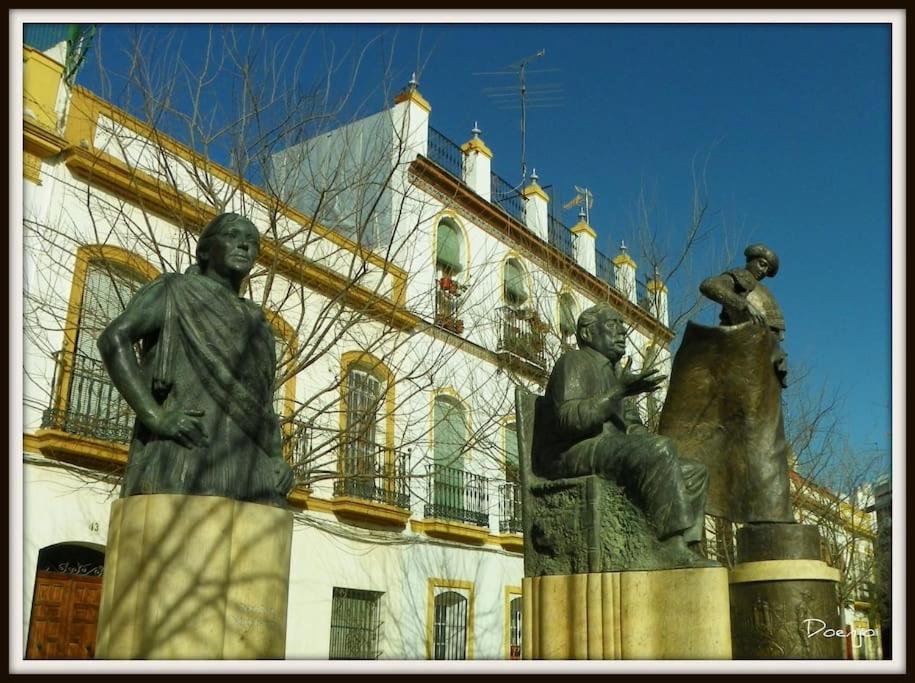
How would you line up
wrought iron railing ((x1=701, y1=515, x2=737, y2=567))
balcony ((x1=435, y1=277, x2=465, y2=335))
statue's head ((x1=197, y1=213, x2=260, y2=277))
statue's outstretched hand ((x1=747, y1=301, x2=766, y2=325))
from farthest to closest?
balcony ((x1=435, y1=277, x2=465, y2=335)) < wrought iron railing ((x1=701, y1=515, x2=737, y2=567)) < statue's outstretched hand ((x1=747, y1=301, x2=766, y2=325)) < statue's head ((x1=197, y1=213, x2=260, y2=277))

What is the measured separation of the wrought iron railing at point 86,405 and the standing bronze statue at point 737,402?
276 inches

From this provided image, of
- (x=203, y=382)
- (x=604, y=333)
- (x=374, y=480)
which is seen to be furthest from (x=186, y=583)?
(x=374, y=480)

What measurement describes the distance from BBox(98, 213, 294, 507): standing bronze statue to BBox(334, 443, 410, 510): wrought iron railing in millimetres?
10182

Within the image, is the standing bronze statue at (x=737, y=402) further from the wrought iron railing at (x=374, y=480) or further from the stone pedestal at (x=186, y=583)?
the wrought iron railing at (x=374, y=480)

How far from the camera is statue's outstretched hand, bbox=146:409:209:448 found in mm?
3436

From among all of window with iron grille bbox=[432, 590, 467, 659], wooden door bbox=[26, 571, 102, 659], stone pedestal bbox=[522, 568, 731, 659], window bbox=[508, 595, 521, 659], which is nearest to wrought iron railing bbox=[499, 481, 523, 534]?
window bbox=[508, 595, 521, 659]

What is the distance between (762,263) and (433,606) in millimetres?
11455

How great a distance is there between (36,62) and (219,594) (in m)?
10.4

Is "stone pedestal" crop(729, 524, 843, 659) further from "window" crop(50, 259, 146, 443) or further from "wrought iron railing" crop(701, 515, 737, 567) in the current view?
"window" crop(50, 259, 146, 443)

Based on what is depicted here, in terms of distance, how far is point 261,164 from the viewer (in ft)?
36.3

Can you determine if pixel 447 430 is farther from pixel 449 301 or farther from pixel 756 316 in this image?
pixel 756 316

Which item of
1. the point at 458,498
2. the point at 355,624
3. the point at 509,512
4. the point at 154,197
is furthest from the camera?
the point at 509,512

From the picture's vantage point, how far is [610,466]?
5203 millimetres
